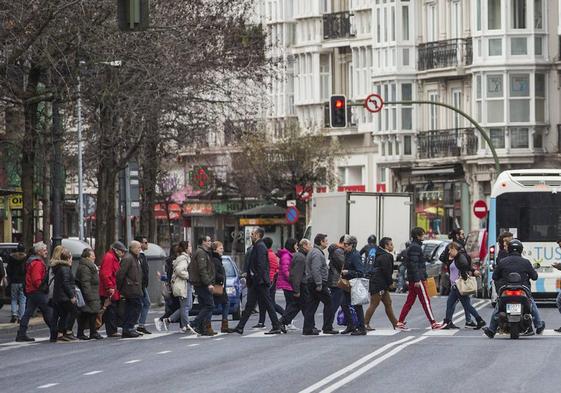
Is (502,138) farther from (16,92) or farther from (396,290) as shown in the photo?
(16,92)

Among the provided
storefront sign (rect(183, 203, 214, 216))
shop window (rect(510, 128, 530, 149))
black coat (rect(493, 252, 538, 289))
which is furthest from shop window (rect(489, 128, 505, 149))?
black coat (rect(493, 252, 538, 289))

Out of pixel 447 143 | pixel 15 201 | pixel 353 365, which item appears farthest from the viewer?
pixel 447 143

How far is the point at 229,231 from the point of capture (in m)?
99.6

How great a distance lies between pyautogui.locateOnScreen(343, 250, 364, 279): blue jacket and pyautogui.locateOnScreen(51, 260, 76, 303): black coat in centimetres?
465

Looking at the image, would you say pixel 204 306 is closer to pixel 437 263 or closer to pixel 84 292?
pixel 84 292

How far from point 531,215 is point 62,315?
42.2 ft

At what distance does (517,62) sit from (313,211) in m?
17.2

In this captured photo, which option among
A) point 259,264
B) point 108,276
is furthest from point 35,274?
point 259,264

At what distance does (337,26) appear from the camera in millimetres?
85938

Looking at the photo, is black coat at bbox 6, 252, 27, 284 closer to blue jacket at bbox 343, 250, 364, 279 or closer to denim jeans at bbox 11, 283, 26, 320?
denim jeans at bbox 11, 283, 26, 320

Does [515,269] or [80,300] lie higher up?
[515,269]

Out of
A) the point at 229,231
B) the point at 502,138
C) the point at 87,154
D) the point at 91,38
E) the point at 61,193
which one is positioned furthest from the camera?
the point at 229,231

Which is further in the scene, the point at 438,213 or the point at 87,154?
the point at 438,213

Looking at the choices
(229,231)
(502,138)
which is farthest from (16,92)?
(229,231)
